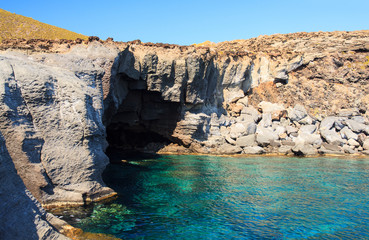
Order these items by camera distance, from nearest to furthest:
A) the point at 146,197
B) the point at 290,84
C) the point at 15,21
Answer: the point at 146,197 < the point at 290,84 < the point at 15,21

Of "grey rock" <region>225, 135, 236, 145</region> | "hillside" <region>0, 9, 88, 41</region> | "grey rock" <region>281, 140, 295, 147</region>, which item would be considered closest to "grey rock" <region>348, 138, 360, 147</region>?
"grey rock" <region>281, 140, 295, 147</region>

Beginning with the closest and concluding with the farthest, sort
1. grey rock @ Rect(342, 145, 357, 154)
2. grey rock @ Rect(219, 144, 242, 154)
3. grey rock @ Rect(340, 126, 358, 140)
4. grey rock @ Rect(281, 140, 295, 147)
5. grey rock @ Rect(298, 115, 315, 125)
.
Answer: grey rock @ Rect(219, 144, 242, 154)
grey rock @ Rect(342, 145, 357, 154)
grey rock @ Rect(281, 140, 295, 147)
grey rock @ Rect(340, 126, 358, 140)
grey rock @ Rect(298, 115, 315, 125)

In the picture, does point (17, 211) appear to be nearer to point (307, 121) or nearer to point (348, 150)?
point (348, 150)

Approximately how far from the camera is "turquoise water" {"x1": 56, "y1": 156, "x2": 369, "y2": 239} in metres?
11.0

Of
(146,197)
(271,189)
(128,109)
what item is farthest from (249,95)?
(146,197)

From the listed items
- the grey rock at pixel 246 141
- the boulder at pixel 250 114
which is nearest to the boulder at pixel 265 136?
the grey rock at pixel 246 141

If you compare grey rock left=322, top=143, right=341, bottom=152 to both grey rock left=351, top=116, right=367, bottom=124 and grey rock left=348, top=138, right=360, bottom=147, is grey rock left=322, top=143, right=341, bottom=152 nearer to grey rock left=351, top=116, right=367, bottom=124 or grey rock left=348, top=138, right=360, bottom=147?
grey rock left=348, top=138, right=360, bottom=147

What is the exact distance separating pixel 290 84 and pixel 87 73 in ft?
109

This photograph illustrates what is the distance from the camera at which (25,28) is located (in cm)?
5947

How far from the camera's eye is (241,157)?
29.7 meters

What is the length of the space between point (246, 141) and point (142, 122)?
12.4 metres

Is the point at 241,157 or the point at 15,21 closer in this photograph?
the point at 241,157

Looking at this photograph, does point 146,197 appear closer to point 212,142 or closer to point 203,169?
point 203,169

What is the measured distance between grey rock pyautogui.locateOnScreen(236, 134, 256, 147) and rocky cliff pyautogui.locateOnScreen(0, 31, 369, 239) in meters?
0.12
